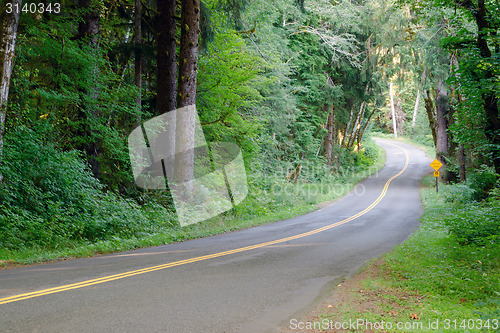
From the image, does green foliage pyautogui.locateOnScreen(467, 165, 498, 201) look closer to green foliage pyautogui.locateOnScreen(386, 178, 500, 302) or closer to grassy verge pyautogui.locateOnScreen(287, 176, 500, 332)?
green foliage pyautogui.locateOnScreen(386, 178, 500, 302)

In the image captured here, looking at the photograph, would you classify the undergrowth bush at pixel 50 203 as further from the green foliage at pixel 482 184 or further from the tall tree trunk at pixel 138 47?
the green foliage at pixel 482 184

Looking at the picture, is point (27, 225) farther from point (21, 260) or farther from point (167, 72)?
point (167, 72)

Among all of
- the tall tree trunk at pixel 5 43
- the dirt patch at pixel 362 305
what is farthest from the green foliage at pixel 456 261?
the tall tree trunk at pixel 5 43

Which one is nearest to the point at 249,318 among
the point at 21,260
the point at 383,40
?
the point at 21,260

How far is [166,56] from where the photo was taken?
48.4 feet

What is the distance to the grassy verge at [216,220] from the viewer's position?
8953mm

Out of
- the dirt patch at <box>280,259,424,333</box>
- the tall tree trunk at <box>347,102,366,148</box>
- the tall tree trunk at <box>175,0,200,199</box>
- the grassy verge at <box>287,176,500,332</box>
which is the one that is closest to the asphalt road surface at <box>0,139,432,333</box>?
the dirt patch at <box>280,259,424,333</box>

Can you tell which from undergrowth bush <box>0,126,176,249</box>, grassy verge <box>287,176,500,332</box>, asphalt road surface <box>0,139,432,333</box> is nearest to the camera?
asphalt road surface <box>0,139,432,333</box>

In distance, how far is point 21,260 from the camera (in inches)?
320

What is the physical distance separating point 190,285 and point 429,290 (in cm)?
429

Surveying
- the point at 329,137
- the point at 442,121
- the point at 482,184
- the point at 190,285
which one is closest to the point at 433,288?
the point at 190,285

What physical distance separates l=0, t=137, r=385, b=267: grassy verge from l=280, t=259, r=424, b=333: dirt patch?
6.30m

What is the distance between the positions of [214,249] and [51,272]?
13.9 ft

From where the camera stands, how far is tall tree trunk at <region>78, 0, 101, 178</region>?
13.2 m
